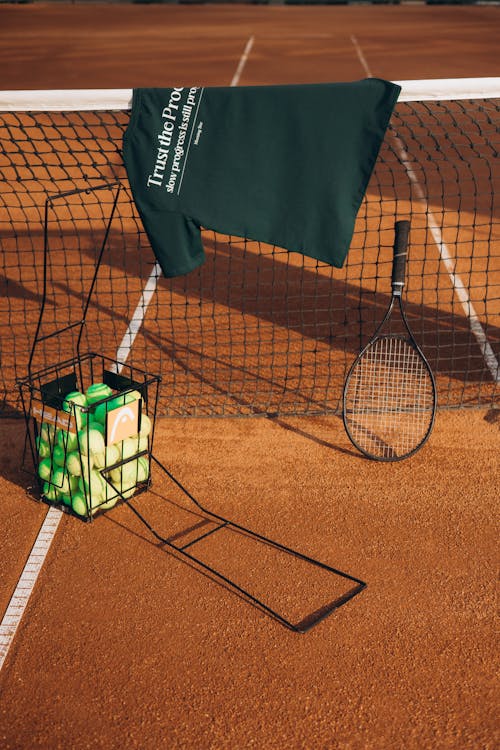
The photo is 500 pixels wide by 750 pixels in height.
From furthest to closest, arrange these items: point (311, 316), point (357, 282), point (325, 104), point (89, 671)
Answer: point (357, 282), point (311, 316), point (325, 104), point (89, 671)

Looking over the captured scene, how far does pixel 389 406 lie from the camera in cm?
649

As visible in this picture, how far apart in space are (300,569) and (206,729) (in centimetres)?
127

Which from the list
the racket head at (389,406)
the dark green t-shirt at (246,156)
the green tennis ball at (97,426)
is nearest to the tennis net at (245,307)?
the racket head at (389,406)

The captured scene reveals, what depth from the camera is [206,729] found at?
150 inches

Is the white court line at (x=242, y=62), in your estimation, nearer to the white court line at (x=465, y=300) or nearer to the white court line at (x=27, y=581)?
the white court line at (x=465, y=300)

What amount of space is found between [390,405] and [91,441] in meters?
2.62

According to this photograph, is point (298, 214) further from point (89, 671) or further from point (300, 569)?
point (89, 671)

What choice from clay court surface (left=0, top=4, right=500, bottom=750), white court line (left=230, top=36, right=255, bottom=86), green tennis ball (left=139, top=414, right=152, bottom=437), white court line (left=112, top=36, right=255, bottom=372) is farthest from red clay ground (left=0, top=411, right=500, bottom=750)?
white court line (left=230, top=36, right=255, bottom=86)

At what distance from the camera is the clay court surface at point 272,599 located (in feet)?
12.7

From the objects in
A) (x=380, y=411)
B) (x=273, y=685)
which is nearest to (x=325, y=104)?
(x=380, y=411)

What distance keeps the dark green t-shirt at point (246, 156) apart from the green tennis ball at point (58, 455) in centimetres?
141

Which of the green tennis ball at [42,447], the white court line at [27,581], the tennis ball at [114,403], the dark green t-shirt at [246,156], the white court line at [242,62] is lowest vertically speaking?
the white court line at [27,581]

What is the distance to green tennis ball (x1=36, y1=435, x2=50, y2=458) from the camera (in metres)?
5.28

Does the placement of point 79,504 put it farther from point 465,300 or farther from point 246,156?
point 465,300
